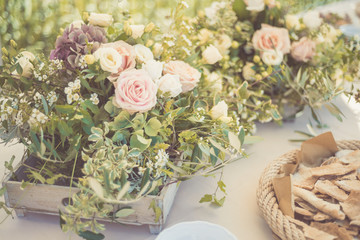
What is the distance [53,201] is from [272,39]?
85 centimetres

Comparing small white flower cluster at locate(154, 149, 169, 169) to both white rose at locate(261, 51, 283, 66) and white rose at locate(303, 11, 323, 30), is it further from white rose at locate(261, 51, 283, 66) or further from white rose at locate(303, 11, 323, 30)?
white rose at locate(303, 11, 323, 30)

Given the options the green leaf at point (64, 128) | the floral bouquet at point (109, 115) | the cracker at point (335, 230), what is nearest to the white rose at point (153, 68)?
the floral bouquet at point (109, 115)

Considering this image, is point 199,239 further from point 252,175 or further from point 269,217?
point 252,175

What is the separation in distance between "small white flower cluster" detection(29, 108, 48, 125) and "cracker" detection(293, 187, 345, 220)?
0.56 meters

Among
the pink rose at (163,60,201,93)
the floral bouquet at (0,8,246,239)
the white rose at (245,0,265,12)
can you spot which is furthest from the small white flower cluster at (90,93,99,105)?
the white rose at (245,0,265,12)

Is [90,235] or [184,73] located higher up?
[184,73]

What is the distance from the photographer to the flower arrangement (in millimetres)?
1200

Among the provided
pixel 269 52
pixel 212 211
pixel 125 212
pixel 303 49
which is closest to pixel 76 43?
pixel 125 212

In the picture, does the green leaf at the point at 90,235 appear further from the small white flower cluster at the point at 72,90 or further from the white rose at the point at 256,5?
the white rose at the point at 256,5

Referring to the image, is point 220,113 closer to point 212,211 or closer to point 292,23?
point 212,211

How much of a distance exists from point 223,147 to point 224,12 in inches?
23.4

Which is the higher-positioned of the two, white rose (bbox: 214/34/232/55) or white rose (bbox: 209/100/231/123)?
white rose (bbox: 214/34/232/55)

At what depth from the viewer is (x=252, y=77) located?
48.4 inches

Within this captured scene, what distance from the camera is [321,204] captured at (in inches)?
29.8
